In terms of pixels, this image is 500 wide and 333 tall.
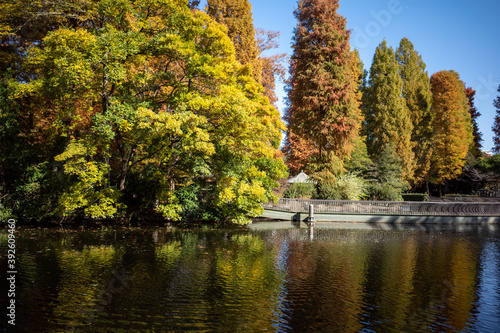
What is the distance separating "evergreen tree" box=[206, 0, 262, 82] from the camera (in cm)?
2744

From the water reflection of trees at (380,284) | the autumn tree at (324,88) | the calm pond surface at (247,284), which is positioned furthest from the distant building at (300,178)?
the calm pond surface at (247,284)

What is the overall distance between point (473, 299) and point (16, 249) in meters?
15.2

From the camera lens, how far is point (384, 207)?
25.3 m

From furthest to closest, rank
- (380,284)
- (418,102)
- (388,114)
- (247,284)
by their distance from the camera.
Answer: (418,102) < (388,114) < (380,284) < (247,284)

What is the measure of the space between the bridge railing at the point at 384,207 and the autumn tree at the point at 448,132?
50.4 ft

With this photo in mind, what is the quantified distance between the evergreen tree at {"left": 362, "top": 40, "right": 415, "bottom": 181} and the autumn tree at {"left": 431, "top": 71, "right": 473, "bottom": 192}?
4.42m

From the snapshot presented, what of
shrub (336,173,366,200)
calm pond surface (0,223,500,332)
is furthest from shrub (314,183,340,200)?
calm pond surface (0,223,500,332)

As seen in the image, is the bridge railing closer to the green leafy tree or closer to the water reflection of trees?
the green leafy tree

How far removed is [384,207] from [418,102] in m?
22.8

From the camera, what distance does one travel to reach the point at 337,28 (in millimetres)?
28703

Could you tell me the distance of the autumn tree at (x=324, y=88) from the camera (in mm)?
27891

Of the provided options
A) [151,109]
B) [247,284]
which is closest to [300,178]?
[151,109]

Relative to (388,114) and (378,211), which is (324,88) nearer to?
(378,211)

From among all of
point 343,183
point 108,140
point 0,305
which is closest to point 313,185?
point 343,183
